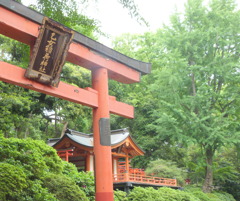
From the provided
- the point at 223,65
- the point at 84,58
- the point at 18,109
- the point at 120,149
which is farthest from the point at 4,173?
the point at 223,65

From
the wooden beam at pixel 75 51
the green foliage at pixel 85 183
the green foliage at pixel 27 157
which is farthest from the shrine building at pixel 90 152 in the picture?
the wooden beam at pixel 75 51

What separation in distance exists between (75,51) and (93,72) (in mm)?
661

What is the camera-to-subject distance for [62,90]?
5.03 meters

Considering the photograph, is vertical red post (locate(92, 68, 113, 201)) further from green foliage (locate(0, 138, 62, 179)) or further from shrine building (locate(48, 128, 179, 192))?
shrine building (locate(48, 128, 179, 192))

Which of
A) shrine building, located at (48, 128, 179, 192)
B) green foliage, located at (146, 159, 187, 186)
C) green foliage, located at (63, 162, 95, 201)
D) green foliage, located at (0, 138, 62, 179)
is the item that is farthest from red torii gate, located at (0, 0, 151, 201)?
green foliage, located at (146, 159, 187, 186)

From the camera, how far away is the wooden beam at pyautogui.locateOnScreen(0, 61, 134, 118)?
438cm

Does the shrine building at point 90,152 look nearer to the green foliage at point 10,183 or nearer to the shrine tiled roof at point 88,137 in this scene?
the shrine tiled roof at point 88,137

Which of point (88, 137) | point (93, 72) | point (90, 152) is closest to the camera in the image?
point (93, 72)

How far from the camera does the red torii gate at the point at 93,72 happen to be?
446 centimetres

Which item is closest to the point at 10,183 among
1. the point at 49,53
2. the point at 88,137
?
the point at 49,53

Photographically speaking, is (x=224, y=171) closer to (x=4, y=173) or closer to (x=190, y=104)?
(x=190, y=104)

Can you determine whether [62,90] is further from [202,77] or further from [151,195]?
[202,77]

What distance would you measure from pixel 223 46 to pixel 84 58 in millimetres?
15404

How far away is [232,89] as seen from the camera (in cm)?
1811
